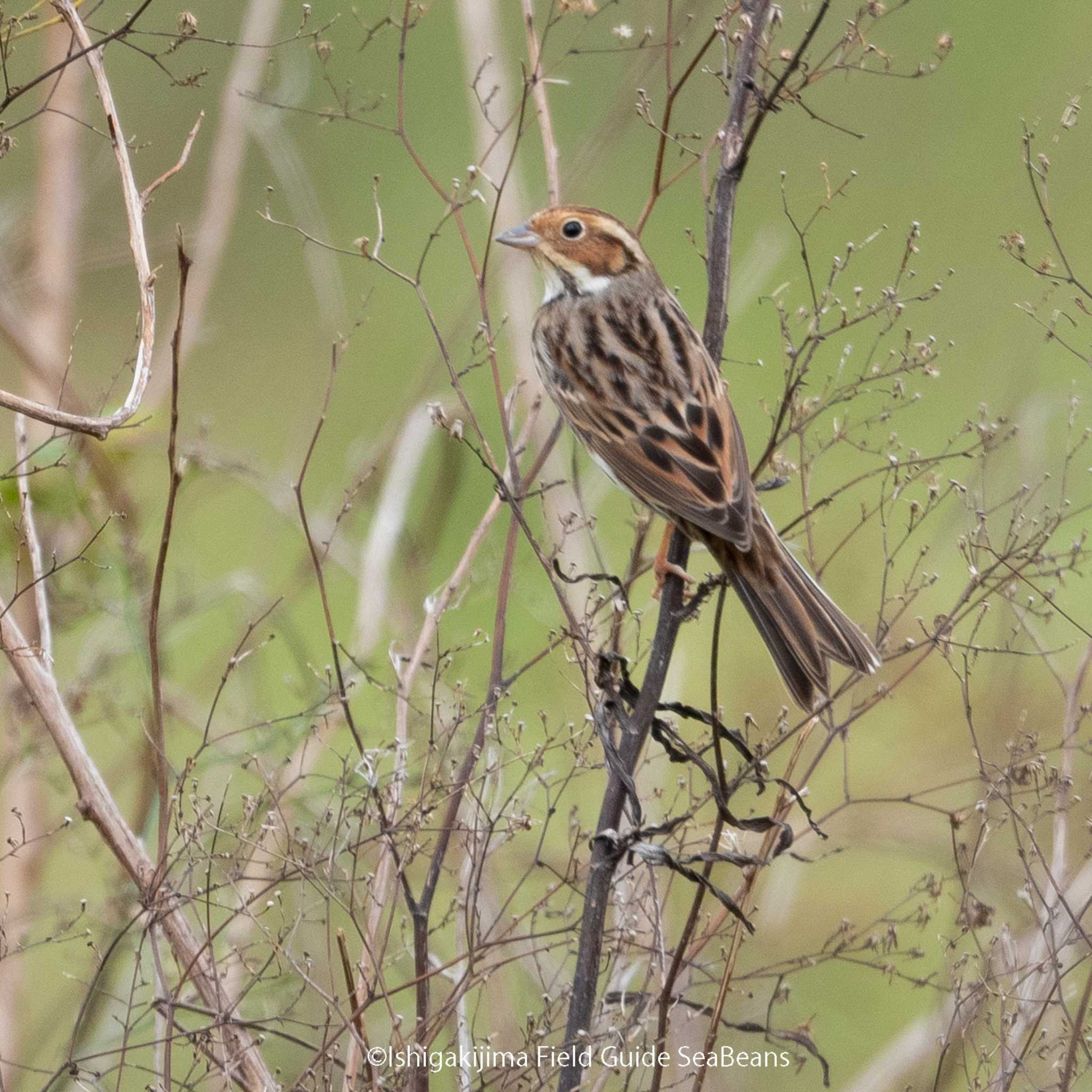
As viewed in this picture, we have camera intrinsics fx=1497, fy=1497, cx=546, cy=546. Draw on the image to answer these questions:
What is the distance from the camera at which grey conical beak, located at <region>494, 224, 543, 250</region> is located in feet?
12.2

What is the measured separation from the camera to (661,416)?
11.2ft

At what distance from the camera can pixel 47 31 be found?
13.3ft

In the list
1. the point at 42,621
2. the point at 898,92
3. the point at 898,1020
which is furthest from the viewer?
the point at 898,92

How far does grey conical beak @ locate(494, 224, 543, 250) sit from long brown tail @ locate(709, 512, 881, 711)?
107 cm

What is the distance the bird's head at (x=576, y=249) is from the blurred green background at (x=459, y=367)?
123 millimetres

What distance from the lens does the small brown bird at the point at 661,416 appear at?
2.95m

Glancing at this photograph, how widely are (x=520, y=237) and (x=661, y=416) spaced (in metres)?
0.68

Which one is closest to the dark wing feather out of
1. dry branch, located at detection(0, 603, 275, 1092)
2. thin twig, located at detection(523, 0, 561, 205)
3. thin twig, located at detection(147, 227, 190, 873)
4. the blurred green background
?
the blurred green background

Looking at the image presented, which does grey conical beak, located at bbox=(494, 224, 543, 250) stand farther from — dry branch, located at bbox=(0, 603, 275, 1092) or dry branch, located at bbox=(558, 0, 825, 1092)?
dry branch, located at bbox=(0, 603, 275, 1092)

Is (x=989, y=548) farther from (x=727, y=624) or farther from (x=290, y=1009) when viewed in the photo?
(x=727, y=624)

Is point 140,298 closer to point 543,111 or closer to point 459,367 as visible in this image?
point 543,111

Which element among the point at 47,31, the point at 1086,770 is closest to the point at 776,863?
the point at 1086,770

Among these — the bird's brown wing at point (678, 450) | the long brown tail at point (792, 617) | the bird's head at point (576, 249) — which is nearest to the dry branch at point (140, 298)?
the bird's brown wing at point (678, 450)

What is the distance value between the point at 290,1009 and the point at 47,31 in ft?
9.16
